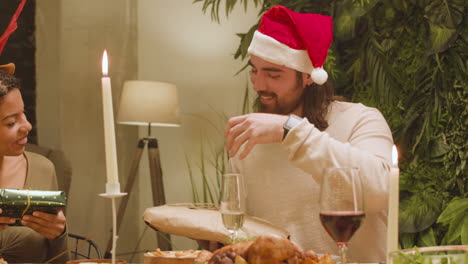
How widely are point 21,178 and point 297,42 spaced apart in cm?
107

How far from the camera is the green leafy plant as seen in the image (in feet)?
9.27

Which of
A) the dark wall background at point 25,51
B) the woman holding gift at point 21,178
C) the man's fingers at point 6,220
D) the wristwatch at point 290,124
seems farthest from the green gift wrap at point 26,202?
the dark wall background at point 25,51

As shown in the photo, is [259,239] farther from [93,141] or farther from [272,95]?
[93,141]

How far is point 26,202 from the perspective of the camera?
1368mm

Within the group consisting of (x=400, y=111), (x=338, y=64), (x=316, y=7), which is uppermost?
(x=316, y=7)

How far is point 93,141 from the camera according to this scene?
4195 millimetres

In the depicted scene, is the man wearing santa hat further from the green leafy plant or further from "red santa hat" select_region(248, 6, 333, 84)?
the green leafy plant

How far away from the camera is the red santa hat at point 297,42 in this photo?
A: 2.06 meters

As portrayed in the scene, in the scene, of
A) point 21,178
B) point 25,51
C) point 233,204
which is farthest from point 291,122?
point 25,51

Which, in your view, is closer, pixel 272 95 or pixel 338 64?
pixel 272 95

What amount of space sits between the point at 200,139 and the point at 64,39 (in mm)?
1157

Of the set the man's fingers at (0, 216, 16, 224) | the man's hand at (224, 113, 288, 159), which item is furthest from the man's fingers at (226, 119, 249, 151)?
the man's fingers at (0, 216, 16, 224)

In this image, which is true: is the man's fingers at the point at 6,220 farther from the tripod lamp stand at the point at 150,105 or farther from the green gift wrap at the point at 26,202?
the tripod lamp stand at the point at 150,105

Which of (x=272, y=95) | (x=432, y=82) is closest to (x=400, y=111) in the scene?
(x=432, y=82)
